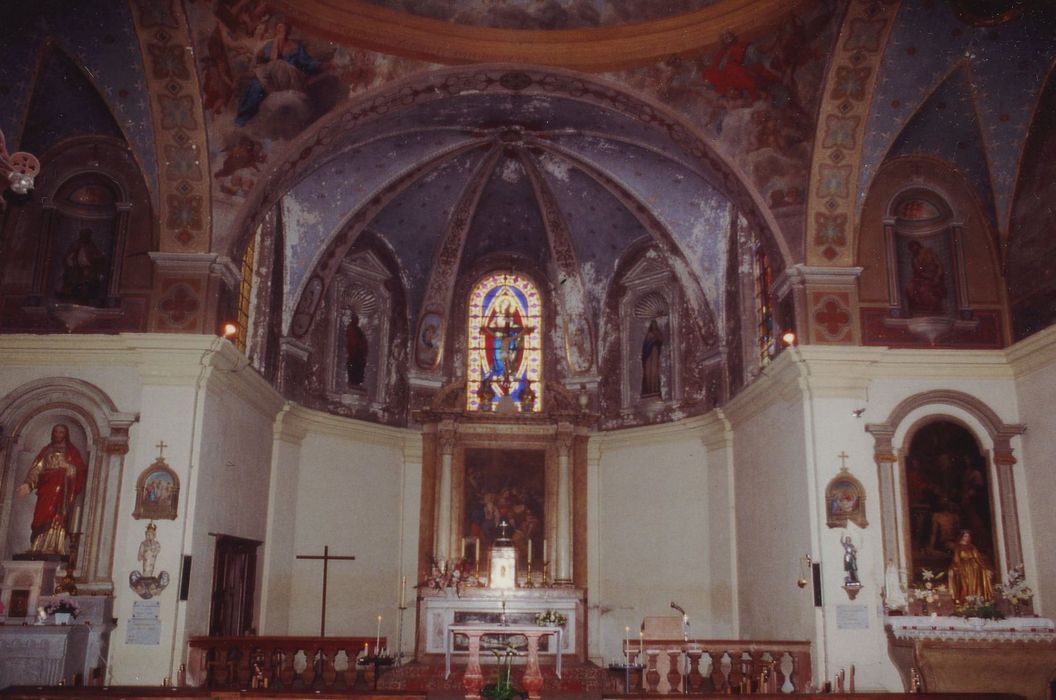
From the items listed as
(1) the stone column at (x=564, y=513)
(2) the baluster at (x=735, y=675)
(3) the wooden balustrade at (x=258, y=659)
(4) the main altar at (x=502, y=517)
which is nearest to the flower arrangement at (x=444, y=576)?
(4) the main altar at (x=502, y=517)

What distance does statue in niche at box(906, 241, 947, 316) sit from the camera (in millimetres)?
15414

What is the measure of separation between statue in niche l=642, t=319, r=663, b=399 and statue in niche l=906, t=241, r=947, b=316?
6.66 meters

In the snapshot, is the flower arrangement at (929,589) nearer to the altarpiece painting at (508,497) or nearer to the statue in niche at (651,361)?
the statue in niche at (651,361)

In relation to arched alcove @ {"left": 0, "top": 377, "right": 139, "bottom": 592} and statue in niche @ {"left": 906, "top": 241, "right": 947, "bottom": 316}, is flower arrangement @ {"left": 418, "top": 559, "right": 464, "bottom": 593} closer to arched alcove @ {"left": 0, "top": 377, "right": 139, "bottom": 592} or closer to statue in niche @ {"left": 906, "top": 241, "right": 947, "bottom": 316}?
arched alcove @ {"left": 0, "top": 377, "right": 139, "bottom": 592}

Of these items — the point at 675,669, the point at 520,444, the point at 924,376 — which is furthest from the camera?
the point at 520,444

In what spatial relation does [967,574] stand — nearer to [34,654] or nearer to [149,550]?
[149,550]

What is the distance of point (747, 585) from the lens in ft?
58.1

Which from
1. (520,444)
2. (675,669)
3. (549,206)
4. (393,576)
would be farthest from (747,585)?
(549,206)

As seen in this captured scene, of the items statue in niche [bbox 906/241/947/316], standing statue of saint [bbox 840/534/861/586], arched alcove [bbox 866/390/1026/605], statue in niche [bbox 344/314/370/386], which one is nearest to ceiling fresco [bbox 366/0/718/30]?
statue in niche [bbox 906/241/947/316]

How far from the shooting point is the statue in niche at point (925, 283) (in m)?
15.4

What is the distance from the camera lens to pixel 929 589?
13.8 metres

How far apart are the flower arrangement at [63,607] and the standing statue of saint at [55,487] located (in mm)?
1098

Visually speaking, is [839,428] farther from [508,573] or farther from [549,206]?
[549,206]

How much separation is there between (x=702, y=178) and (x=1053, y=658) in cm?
950
